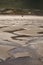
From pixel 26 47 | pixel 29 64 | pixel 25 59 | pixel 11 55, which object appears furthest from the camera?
pixel 26 47

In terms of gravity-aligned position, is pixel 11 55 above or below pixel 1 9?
below

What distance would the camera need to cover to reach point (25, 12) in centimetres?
613

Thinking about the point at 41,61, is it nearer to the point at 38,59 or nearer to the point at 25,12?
the point at 38,59

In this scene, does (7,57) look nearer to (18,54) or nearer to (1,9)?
(18,54)

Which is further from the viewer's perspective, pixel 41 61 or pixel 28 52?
pixel 28 52

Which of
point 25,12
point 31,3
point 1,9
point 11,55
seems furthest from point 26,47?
point 31,3

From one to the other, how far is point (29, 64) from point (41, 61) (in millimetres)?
114

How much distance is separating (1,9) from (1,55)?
202 inches

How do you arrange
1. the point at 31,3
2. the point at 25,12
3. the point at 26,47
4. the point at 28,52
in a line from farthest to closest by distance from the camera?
the point at 31,3 → the point at 25,12 → the point at 26,47 → the point at 28,52

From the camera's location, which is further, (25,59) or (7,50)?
(7,50)

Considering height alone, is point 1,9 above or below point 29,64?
above

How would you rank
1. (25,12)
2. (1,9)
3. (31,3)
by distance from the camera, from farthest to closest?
(31,3), (1,9), (25,12)

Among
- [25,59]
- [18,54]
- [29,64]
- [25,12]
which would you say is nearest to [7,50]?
[18,54]

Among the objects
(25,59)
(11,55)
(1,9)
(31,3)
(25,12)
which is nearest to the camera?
(25,59)
